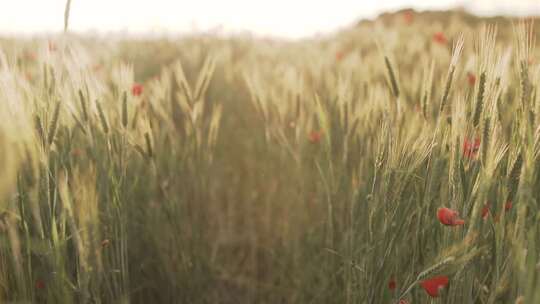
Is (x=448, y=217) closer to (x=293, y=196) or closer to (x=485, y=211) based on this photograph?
(x=485, y=211)

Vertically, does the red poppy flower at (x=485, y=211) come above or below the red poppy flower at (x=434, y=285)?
above

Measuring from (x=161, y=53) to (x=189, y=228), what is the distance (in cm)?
285

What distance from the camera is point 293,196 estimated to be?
1476 mm

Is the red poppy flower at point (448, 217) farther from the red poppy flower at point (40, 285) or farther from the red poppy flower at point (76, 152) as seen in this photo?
the red poppy flower at point (76, 152)

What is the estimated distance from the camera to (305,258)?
4.18 ft

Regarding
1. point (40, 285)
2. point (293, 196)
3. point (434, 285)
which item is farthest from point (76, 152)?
point (434, 285)

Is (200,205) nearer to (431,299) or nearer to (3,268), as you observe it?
(3,268)

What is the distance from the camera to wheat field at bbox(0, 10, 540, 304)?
64cm

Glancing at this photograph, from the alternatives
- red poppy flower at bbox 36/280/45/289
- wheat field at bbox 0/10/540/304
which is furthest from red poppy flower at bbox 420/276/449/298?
red poppy flower at bbox 36/280/45/289

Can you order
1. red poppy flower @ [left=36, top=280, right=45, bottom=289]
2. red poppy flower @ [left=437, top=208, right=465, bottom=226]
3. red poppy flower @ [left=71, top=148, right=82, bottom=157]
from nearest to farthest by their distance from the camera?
1. red poppy flower @ [left=437, top=208, right=465, bottom=226]
2. red poppy flower @ [left=36, top=280, right=45, bottom=289]
3. red poppy flower @ [left=71, top=148, right=82, bottom=157]

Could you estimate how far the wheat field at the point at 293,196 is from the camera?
642 millimetres

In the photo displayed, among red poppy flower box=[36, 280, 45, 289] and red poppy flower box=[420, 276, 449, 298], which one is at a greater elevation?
red poppy flower box=[420, 276, 449, 298]

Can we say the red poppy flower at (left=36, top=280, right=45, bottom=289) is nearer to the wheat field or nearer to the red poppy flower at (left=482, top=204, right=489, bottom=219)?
the wheat field

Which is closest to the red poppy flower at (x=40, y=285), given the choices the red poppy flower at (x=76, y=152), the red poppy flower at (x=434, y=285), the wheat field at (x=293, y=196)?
the wheat field at (x=293, y=196)
